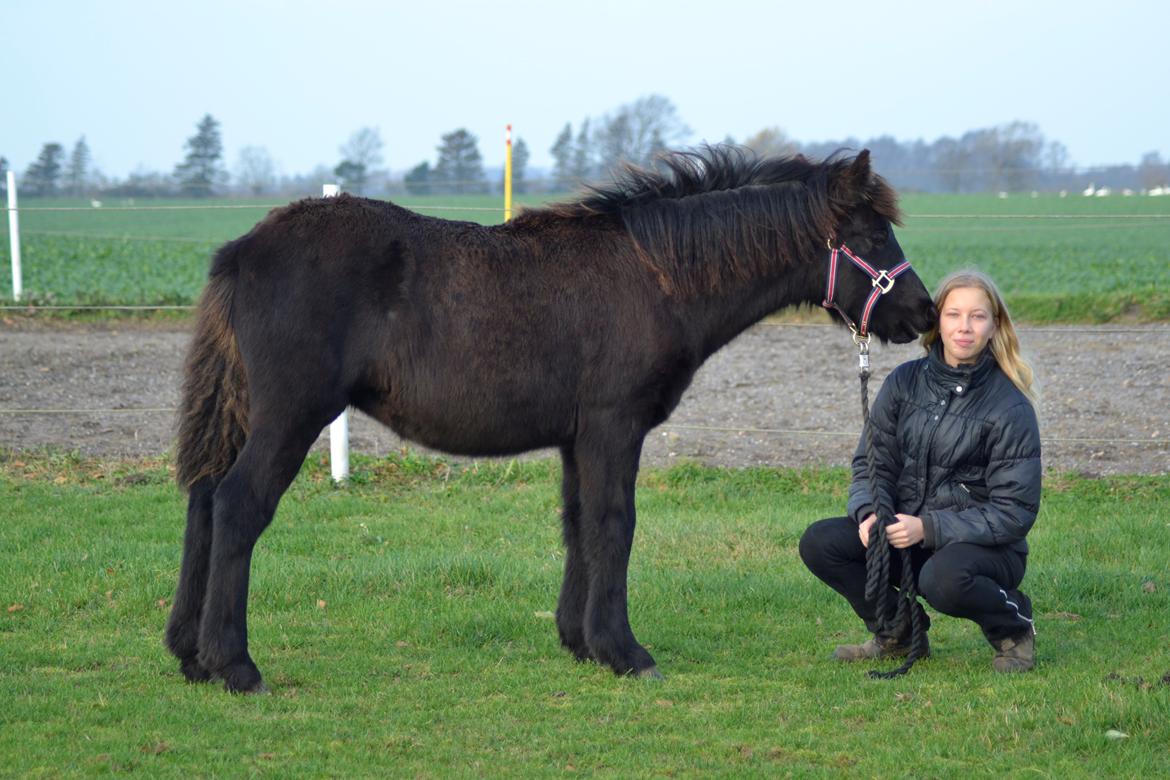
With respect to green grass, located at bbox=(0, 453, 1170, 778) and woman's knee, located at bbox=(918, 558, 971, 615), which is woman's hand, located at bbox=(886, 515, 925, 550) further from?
green grass, located at bbox=(0, 453, 1170, 778)

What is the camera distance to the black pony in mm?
4652

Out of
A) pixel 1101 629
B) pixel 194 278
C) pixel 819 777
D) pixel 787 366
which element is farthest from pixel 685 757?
pixel 194 278

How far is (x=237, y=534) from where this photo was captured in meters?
4.61

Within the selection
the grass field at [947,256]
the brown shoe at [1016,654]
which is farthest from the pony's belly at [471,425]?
the grass field at [947,256]

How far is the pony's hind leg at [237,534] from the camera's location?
4.61 metres

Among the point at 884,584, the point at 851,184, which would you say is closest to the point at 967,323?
the point at 851,184

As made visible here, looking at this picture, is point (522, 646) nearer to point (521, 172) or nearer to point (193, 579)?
point (193, 579)

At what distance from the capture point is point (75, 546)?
6.84 metres

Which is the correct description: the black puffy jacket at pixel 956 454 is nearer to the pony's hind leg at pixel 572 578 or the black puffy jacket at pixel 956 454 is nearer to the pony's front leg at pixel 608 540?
the pony's front leg at pixel 608 540

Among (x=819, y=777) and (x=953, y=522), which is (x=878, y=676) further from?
(x=819, y=777)

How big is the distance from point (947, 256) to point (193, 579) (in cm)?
2397

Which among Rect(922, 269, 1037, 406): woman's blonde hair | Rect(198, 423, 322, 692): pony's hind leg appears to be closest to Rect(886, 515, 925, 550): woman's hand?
Rect(922, 269, 1037, 406): woman's blonde hair

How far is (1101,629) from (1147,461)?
3595 millimetres

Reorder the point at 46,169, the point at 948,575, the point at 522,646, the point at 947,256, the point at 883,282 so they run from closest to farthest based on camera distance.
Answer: the point at 948,575
the point at 883,282
the point at 522,646
the point at 947,256
the point at 46,169
